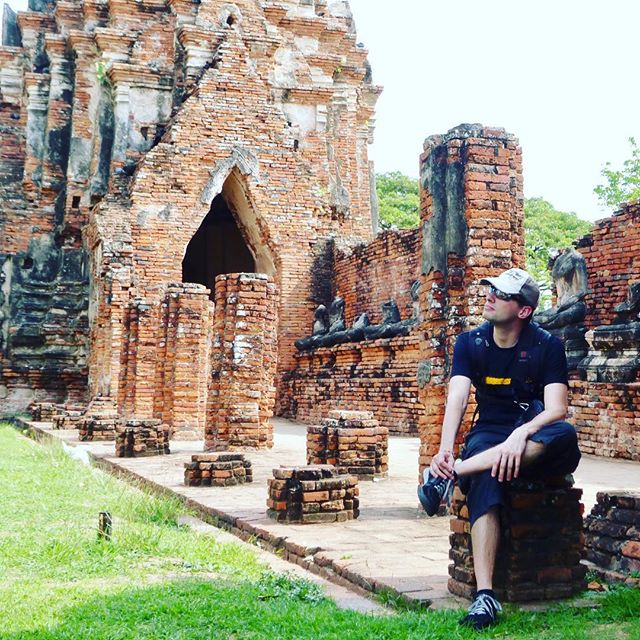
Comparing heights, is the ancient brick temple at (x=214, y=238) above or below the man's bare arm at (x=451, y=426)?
above

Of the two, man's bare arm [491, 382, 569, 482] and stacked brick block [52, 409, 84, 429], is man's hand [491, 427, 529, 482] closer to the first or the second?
man's bare arm [491, 382, 569, 482]

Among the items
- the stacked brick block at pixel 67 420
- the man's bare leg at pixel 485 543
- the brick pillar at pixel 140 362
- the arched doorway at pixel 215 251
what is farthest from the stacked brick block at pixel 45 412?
the man's bare leg at pixel 485 543

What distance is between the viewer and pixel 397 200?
3803 centimetres

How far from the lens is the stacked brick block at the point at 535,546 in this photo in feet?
11.3

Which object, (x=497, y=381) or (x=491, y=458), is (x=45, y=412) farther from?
(x=491, y=458)

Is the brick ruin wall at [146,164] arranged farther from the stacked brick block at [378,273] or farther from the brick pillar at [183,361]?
the brick pillar at [183,361]

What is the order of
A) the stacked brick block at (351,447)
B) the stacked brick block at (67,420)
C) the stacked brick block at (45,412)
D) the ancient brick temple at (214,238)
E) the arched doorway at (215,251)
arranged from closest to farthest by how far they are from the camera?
the stacked brick block at (351,447), the ancient brick temple at (214,238), the stacked brick block at (67,420), the stacked brick block at (45,412), the arched doorway at (215,251)

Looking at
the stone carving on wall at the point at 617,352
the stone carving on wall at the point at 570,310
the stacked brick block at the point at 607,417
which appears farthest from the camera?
the stone carving on wall at the point at 570,310

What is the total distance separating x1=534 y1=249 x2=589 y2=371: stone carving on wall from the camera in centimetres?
1054

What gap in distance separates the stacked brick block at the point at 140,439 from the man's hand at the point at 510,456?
6879 mm

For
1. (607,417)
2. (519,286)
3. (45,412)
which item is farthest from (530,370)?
(45,412)

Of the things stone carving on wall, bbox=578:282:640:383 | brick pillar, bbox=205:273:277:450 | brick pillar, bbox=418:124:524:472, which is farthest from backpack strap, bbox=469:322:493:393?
brick pillar, bbox=205:273:277:450

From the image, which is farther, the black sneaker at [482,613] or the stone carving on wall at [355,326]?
the stone carving on wall at [355,326]

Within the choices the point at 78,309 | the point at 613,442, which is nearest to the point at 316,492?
the point at 613,442
